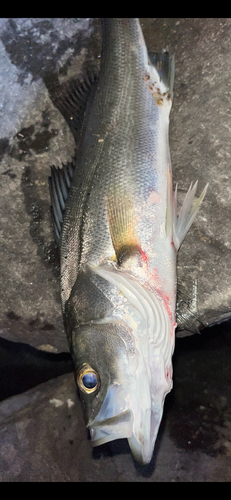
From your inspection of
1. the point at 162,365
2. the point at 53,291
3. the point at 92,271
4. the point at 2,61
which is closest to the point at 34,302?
the point at 53,291

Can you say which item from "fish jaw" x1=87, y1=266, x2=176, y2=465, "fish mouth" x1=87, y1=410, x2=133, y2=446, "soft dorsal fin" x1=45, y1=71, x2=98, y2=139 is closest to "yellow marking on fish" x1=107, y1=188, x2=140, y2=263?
"fish jaw" x1=87, y1=266, x2=176, y2=465

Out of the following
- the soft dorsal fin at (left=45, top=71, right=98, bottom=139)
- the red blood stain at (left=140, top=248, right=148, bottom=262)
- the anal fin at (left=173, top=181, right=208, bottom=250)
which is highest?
the soft dorsal fin at (left=45, top=71, right=98, bottom=139)

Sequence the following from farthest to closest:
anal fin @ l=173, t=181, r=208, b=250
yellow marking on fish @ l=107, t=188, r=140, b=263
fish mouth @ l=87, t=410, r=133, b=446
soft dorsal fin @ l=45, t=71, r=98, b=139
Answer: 1. soft dorsal fin @ l=45, t=71, r=98, b=139
2. anal fin @ l=173, t=181, r=208, b=250
3. yellow marking on fish @ l=107, t=188, r=140, b=263
4. fish mouth @ l=87, t=410, r=133, b=446

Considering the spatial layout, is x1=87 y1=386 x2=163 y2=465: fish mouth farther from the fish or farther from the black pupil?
the black pupil

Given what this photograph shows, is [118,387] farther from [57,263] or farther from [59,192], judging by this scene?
[59,192]

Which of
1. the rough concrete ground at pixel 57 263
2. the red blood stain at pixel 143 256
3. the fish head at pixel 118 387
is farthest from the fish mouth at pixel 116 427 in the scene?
the red blood stain at pixel 143 256

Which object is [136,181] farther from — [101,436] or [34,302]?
[101,436]
